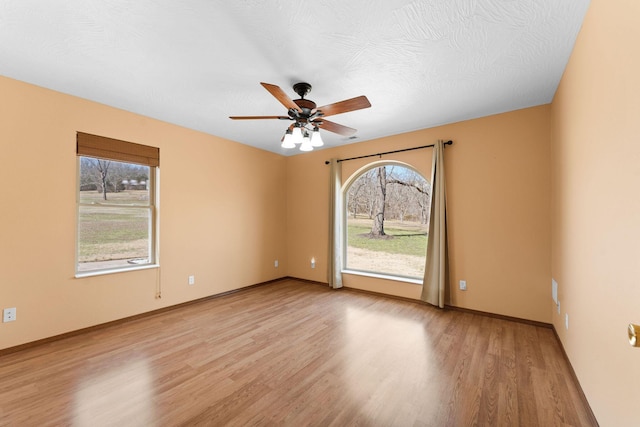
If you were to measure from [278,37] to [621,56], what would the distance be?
1986mm

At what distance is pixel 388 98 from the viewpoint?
2.98 m

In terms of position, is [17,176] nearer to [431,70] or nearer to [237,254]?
[237,254]

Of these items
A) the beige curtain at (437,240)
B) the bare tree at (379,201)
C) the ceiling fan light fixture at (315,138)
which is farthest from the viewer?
the bare tree at (379,201)

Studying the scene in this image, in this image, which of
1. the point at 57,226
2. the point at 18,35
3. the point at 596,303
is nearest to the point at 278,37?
the point at 18,35

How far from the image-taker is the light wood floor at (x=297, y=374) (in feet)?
5.71

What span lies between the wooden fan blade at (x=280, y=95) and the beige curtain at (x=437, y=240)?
2271 mm

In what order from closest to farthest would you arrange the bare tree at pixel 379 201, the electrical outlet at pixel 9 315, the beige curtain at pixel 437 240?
the electrical outlet at pixel 9 315, the beige curtain at pixel 437 240, the bare tree at pixel 379 201

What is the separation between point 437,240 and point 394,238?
0.89 m

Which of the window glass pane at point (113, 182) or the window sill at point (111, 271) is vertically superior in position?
the window glass pane at point (113, 182)

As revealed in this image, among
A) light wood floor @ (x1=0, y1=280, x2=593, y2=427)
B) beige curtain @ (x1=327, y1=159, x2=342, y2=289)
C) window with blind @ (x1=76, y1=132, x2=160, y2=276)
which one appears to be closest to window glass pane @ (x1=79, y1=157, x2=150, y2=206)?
window with blind @ (x1=76, y1=132, x2=160, y2=276)

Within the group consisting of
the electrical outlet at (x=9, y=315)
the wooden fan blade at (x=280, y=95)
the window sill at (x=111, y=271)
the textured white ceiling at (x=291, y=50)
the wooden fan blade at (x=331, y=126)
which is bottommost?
the electrical outlet at (x=9, y=315)

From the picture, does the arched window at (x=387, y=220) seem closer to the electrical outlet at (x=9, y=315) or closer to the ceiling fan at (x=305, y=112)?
the ceiling fan at (x=305, y=112)

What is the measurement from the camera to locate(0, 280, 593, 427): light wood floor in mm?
1739

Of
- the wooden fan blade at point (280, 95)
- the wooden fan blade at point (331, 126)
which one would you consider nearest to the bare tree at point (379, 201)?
the wooden fan blade at point (331, 126)
